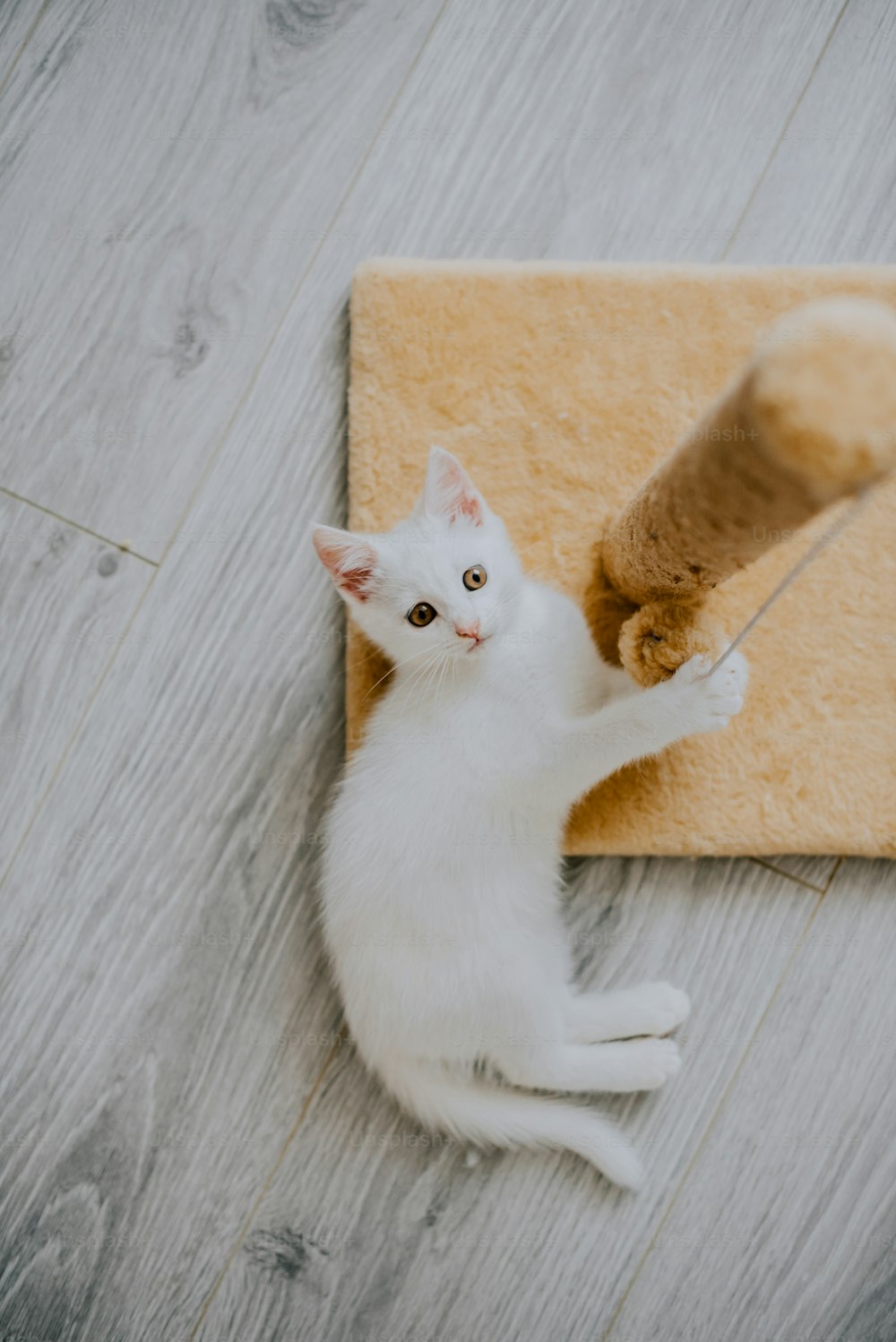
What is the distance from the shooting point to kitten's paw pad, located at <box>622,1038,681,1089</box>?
1099 mm

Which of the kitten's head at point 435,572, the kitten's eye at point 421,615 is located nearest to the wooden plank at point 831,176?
the kitten's head at point 435,572

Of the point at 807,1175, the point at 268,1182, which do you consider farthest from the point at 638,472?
the point at 268,1182

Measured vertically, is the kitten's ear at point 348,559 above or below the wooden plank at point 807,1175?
above

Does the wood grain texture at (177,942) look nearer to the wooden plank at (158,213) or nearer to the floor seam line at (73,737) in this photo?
the floor seam line at (73,737)

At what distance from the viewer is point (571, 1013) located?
1.12 meters

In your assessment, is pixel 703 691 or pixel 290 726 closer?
pixel 703 691

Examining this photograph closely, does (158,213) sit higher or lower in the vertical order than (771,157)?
lower

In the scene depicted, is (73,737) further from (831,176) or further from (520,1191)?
(831,176)

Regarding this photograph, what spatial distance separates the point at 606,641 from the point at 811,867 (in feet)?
1.39

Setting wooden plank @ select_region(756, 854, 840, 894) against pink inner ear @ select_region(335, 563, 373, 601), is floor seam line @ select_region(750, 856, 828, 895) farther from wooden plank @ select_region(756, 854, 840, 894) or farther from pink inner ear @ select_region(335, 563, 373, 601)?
pink inner ear @ select_region(335, 563, 373, 601)

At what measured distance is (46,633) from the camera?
48.1 inches

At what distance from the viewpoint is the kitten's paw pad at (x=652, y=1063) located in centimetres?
110

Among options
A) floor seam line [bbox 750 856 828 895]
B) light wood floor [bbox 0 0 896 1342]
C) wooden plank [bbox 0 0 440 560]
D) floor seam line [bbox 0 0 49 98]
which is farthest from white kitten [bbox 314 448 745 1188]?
floor seam line [bbox 0 0 49 98]

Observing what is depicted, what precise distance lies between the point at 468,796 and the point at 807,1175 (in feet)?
2.43
